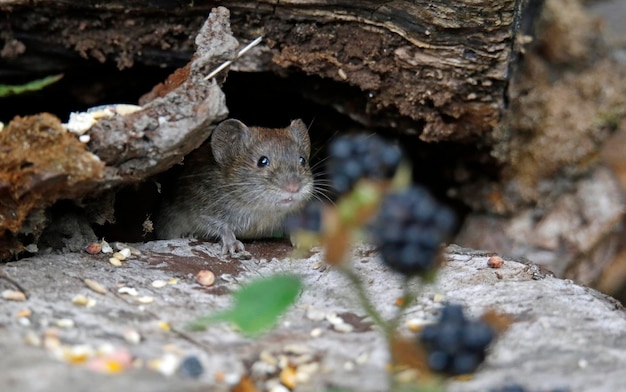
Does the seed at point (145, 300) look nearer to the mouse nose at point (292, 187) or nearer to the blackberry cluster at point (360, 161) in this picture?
the blackberry cluster at point (360, 161)

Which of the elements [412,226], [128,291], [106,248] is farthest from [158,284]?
[412,226]

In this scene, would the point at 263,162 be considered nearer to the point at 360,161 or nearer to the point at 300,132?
the point at 300,132

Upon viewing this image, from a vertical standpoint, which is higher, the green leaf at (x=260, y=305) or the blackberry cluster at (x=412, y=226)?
the blackberry cluster at (x=412, y=226)

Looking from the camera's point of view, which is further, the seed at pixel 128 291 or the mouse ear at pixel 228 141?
the mouse ear at pixel 228 141

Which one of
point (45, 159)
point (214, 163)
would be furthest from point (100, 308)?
point (214, 163)

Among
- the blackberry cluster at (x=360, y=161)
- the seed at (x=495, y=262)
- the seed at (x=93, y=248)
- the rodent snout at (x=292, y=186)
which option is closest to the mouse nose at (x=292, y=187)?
the rodent snout at (x=292, y=186)

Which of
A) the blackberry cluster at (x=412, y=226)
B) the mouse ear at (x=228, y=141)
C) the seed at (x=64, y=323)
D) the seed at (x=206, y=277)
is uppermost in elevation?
the blackberry cluster at (x=412, y=226)

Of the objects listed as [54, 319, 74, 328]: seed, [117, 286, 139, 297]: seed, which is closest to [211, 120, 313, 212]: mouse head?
[117, 286, 139, 297]: seed
